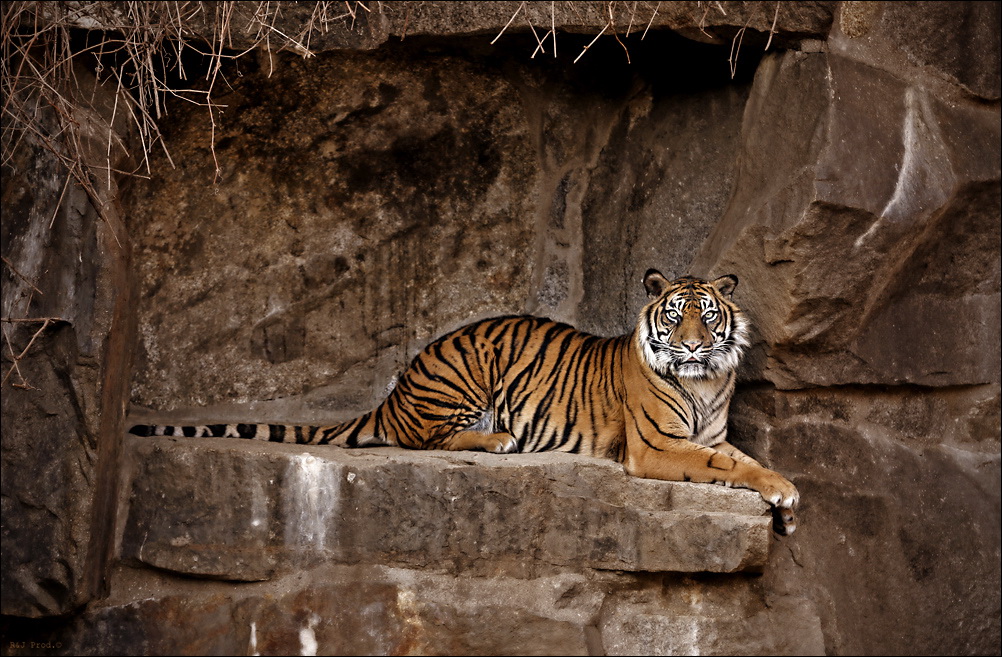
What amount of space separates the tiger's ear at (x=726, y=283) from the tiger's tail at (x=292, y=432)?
1674 mm

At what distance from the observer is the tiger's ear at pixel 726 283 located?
494 centimetres

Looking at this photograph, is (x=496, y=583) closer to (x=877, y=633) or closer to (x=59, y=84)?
(x=877, y=633)

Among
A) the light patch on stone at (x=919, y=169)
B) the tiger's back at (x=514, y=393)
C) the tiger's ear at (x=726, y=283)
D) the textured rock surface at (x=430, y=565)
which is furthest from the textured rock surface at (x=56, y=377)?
the light patch on stone at (x=919, y=169)

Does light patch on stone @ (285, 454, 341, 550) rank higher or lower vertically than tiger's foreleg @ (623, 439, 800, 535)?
lower

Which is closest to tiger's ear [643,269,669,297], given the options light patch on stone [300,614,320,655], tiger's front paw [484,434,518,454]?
tiger's front paw [484,434,518,454]

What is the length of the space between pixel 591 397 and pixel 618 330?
422mm

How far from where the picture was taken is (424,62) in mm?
5418

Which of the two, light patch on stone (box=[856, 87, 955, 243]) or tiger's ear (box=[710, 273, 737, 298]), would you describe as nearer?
light patch on stone (box=[856, 87, 955, 243])

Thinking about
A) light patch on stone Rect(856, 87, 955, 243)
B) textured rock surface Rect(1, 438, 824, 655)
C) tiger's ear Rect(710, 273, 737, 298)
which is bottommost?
textured rock surface Rect(1, 438, 824, 655)

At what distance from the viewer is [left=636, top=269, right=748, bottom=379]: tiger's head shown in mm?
4910

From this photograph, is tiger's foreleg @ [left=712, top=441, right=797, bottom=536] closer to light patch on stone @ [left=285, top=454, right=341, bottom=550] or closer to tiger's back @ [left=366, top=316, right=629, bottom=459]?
tiger's back @ [left=366, top=316, right=629, bottom=459]

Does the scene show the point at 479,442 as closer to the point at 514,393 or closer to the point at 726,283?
the point at 514,393

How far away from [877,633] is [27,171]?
156 inches

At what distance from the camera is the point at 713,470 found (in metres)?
4.73
